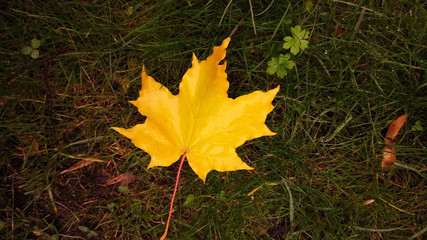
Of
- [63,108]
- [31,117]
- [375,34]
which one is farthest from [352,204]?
[31,117]

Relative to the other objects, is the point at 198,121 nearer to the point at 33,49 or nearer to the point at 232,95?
the point at 232,95

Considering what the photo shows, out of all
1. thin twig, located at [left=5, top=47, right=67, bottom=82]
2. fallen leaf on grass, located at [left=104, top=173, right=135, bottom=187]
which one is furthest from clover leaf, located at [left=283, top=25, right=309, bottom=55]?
thin twig, located at [left=5, top=47, right=67, bottom=82]

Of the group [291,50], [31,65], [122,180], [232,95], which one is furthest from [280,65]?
[31,65]

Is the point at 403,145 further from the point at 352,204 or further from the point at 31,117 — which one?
the point at 31,117

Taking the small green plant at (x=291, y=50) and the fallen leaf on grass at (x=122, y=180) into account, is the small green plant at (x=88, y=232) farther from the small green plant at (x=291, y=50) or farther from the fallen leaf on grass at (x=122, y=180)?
the small green plant at (x=291, y=50)

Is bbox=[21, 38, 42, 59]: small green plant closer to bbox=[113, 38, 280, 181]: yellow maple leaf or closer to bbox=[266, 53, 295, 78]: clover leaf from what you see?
bbox=[113, 38, 280, 181]: yellow maple leaf

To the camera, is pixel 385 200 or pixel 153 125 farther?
pixel 385 200

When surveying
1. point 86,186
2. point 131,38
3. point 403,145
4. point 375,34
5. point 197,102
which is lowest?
point 403,145
